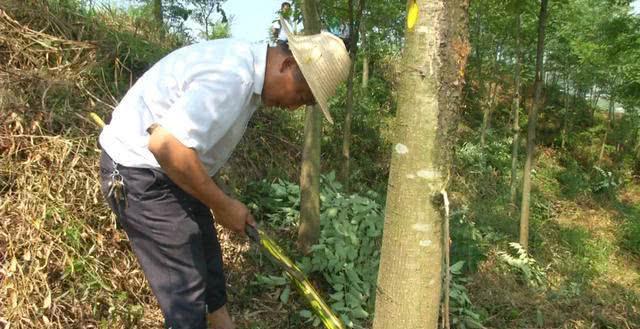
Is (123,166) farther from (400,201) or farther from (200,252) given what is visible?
(400,201)

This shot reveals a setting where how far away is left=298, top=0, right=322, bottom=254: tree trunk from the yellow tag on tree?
1.86 m

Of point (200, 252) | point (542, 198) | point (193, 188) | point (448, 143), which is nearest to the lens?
point (448, 143)

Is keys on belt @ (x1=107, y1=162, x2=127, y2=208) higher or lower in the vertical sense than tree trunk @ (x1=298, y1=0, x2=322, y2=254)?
higher

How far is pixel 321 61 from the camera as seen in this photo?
6.22 feet

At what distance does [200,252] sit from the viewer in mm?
2133

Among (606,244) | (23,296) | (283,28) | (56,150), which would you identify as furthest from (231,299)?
(606,244)

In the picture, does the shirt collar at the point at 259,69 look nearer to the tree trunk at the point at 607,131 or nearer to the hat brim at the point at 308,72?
the hat brim at the point at 308,72

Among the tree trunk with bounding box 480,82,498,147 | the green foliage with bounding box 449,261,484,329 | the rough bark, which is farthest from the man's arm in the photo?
the rough bark

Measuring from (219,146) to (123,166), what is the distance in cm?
38

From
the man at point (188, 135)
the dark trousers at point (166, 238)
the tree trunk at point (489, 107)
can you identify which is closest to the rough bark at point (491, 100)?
the tree trunk at point (489, 107)

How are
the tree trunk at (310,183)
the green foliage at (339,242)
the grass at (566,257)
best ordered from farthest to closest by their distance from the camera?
the grass at (566,257)
the tree trunk at (310,183)
the green foliage at (339,242)

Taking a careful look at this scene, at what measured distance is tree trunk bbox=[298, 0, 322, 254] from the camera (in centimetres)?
349

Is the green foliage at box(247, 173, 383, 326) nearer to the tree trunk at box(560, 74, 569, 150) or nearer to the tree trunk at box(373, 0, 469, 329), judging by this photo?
the tree trunk at box(373, 0, 469, 329)

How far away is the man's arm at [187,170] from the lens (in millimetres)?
1700
